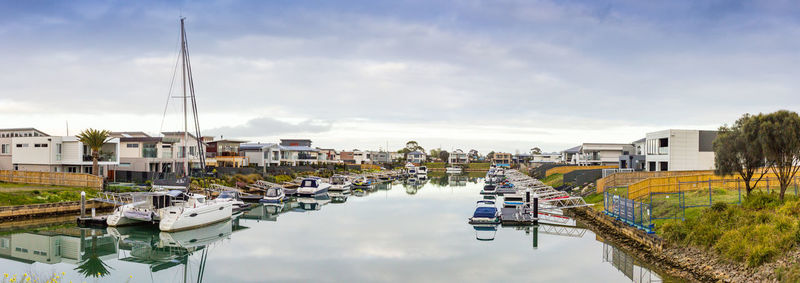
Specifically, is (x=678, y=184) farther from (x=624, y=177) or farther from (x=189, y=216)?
(x=189, y=216)

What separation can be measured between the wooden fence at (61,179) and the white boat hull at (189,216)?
13468 millimetres

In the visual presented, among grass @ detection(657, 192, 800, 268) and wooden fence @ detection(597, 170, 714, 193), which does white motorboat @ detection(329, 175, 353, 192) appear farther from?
grass @ detection(657, 192, 800, 268)

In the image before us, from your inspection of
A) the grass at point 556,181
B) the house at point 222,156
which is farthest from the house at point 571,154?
the house at point 222,156

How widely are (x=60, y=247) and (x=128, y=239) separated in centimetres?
384

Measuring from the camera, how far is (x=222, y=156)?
259 ft

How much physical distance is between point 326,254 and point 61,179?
1154 inches

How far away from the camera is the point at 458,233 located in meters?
34.5

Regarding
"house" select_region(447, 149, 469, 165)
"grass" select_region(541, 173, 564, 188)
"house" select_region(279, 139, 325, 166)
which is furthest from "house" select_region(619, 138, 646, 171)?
"house" select_region(447, 149, 469, 165)

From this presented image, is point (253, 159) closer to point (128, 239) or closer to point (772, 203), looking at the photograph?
point (128, 239)

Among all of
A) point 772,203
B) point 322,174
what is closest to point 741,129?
point 772,203

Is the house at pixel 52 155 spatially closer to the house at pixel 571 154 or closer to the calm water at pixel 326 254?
the calm water at pixel 326 254

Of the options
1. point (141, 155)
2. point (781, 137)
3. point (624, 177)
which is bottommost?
point (624, 177)

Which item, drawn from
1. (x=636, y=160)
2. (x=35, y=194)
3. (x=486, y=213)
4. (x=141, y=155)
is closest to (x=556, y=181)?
(x=636, y=160)

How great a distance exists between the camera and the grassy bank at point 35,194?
1405 inches
